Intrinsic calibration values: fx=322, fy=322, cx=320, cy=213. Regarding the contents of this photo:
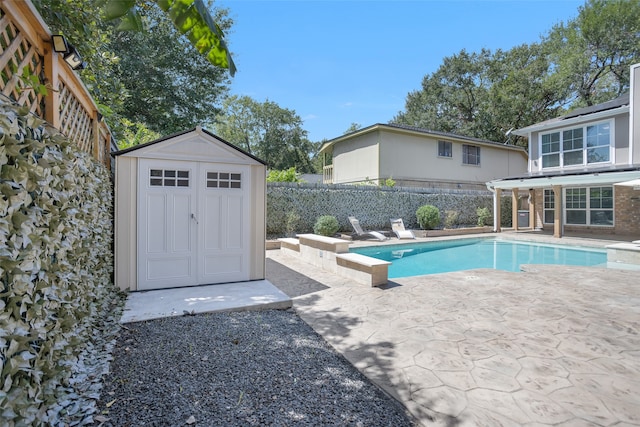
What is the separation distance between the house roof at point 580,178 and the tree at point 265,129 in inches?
1042

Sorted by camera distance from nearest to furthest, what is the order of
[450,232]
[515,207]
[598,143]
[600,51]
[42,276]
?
[42,276]
[598,143]
[450,232]
[515,207]
[600,51]

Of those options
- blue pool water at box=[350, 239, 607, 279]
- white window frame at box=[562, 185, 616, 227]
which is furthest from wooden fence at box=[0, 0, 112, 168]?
white window frame at box=[562, 185, 616, 227]

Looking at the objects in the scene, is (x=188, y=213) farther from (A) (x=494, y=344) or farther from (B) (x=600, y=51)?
(B) (x=600, y=51)

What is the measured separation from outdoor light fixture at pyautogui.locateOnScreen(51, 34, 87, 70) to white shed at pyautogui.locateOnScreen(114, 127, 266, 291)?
2.28 meters

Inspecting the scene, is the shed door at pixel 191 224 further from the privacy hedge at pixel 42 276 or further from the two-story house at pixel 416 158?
Result: the two-story house at pixel 416 158

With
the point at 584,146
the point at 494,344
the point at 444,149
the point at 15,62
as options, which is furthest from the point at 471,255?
the point at 15,62

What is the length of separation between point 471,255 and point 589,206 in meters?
9.95

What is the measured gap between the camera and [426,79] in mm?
35906

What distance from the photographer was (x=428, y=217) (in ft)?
52.9

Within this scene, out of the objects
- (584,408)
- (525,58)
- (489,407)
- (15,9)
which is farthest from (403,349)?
(525,58)

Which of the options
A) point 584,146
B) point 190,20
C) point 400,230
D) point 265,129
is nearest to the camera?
point 190,20

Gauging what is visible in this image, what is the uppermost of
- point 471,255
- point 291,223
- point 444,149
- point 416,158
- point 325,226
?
point 444,149

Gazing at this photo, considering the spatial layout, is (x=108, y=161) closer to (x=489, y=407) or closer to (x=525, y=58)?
(x=489, y=407)

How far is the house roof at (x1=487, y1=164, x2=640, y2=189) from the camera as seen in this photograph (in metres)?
12.6
